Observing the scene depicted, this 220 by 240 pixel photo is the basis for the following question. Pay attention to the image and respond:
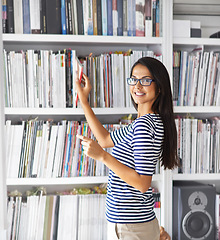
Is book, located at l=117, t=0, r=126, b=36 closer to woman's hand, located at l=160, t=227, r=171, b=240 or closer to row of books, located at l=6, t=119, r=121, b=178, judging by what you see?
row of books, located at l=6, t=119, r=121, b=178

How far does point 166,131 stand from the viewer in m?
1.46

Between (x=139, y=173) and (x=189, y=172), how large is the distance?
31.8 inches

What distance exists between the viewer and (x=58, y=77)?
1880 mm

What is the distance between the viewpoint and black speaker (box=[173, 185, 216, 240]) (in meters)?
1.99

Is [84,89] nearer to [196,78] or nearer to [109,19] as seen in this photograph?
[109,19]

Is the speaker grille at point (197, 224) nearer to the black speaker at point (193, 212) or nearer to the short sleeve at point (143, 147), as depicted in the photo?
the black speaker at point (193, 212)

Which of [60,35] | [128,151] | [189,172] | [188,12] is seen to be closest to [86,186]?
[189,172]

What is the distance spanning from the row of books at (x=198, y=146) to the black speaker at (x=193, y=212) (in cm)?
12

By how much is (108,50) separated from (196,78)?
581mm

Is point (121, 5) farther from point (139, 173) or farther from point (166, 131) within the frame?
point (139, 173)

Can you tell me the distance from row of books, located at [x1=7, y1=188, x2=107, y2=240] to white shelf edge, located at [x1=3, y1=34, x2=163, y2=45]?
2.86 feet

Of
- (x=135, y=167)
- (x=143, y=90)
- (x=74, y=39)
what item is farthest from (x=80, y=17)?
(x=135, y=167)

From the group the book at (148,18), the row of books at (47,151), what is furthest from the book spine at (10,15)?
the book at (148,18)

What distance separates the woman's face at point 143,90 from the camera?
4.80 ft
